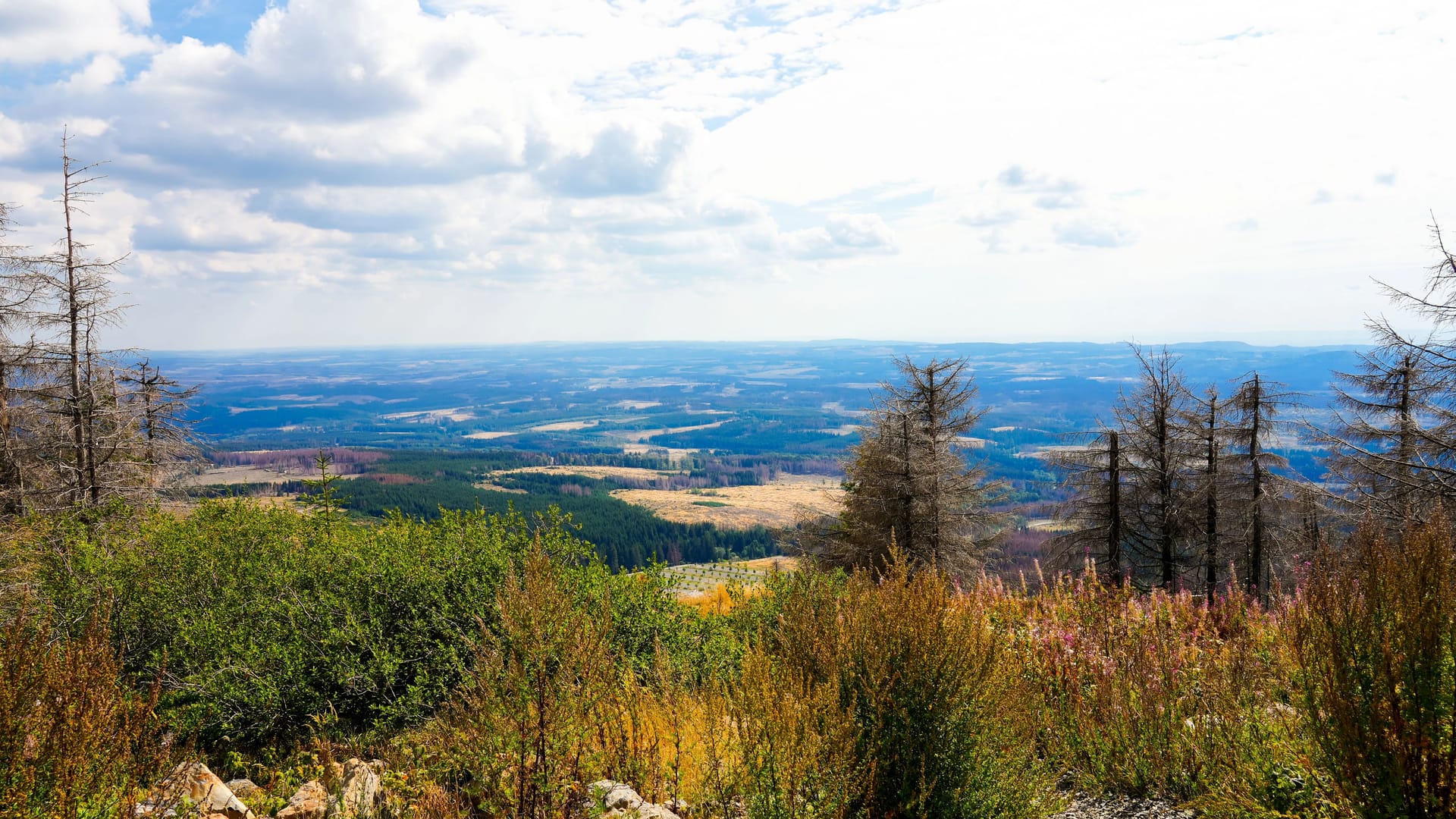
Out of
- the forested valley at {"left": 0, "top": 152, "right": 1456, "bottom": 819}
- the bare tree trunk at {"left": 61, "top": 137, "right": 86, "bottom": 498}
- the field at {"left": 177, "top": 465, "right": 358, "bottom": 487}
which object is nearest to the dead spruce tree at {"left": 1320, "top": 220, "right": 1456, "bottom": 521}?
the forested valley at {"left": 0, "top": 152, "right": 1456, "bottom": 819}

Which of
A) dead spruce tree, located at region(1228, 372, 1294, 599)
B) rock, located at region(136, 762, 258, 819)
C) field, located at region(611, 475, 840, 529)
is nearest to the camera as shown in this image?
rock, located at region(136, 762, 258, 819)

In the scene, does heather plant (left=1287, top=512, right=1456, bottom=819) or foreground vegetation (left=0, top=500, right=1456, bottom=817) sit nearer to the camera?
heather plant (left=1287, top=512, right=1456, bottom=819)

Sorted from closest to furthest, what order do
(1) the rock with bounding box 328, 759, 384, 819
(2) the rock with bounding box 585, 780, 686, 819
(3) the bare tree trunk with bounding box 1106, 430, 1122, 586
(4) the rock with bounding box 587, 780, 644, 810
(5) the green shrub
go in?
(2) the rock with bounding box 585, 780, 686, 819 < (4) the rock with bounding box 587, 780, 644, 810 < (1) the rock with bounding box 328, 759, 384, 819 < (5) the green shrub < (3) the bare tree trunk with bounding box 1106, 430, 1122, 586

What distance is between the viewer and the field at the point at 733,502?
110438mm

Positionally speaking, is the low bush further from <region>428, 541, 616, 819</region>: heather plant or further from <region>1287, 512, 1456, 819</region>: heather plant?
<region>1287, 512, 1456, 819</region>: heather plant

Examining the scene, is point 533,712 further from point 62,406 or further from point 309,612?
point 62,406

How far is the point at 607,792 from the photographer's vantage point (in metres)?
4.53

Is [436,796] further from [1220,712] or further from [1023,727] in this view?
[1220,712]

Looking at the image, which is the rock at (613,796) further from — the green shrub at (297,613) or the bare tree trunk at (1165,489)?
the bare tree trunk at (1165,489)

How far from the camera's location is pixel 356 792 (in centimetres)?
484

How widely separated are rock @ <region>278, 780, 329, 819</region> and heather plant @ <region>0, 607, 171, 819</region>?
101cm

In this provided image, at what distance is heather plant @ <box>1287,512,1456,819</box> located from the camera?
3.26 meters

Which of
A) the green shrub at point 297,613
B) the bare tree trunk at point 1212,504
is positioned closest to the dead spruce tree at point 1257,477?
the bare tree trunk at point 1212,504

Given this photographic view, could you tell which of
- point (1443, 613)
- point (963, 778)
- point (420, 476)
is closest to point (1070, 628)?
point (963, 778)
